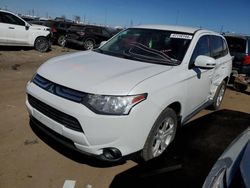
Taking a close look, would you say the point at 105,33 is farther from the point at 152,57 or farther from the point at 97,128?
the point at 97,128

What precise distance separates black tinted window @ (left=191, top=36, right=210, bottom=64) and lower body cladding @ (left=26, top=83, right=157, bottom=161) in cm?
152

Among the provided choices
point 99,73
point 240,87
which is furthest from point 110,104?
point 240,87

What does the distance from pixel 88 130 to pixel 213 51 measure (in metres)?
3.25

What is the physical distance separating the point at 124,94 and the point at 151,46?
1.62 m

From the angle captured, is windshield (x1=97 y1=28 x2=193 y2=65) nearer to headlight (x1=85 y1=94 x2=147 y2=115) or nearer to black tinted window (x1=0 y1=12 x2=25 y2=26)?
headlight (x1=85 y1=94 x2=147 y2=115)

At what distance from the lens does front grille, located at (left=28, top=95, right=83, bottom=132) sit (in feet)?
9.25

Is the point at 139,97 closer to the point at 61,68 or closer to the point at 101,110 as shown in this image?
the point at 101,110

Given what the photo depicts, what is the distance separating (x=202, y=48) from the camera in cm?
441

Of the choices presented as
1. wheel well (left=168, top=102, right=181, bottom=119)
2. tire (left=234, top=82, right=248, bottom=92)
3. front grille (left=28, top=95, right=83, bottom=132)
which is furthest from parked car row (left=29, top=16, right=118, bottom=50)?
front grille (left=28, top=95, right=83, bottom=132)

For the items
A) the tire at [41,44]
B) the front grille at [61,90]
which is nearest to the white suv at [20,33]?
the tire at [41,44]

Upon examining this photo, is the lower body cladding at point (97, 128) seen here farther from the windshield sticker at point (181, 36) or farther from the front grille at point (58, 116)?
the windshield sticker at point (181, 36)

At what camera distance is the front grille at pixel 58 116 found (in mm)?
2818

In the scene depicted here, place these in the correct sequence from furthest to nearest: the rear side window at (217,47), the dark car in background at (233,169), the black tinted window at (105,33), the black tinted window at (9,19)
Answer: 1. the black tinted window at (105,33)
2. the black tinted window at (9,19)
3. the rear side window at (217,47)
4. the dark car in background at (233,169)

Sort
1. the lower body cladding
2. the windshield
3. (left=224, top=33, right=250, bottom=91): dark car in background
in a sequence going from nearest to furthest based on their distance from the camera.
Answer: the lower body cladding < the windshield < (left=224, top=33, right=250, bottom=91): dark car in background
